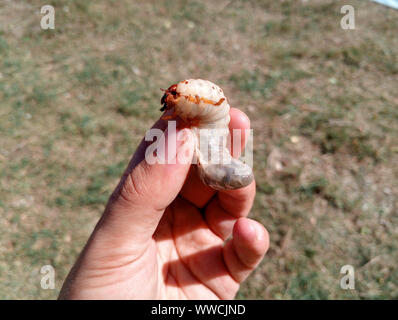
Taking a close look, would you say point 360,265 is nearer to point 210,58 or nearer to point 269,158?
point 269,158

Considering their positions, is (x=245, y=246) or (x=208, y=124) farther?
(x=245, y=246)

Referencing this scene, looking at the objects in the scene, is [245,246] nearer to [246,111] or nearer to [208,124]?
[208,124]

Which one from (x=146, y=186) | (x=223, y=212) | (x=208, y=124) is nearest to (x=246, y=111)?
(x=223, y=212)

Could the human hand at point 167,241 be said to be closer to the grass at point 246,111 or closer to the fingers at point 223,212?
the fingers at point 223,212

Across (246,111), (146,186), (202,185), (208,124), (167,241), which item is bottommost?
(167,241)

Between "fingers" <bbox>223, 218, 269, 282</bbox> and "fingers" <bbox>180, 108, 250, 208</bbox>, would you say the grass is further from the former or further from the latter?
"fingers" <bbox>180, 108, 250, 208</bbox>

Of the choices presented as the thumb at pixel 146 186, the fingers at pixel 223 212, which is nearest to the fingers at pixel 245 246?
the fingers at pixel 223 212

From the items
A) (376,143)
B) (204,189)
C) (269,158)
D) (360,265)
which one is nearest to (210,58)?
(269,158)
